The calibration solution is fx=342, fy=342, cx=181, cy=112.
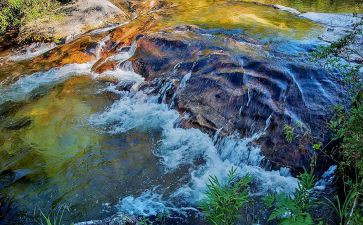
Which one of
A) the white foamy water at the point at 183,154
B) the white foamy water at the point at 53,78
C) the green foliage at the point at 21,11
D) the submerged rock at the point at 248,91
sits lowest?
the white foamy water at the point at 183,154

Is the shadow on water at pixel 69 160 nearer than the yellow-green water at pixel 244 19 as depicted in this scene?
Yes

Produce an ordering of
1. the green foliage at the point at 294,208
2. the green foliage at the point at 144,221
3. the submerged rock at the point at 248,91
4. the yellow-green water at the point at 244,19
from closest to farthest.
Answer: the green foliage at the point at 294,208 < the green foliage at the point at 144,221 < the submerged rock at the point at 248,91 < the yellow-green water at the point at 244,19

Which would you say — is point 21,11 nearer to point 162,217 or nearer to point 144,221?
point 162,217

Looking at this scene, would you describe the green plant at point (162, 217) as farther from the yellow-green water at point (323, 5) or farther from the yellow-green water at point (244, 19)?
the yellow-green water at point (323, 5)

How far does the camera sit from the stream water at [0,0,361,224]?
5.72m

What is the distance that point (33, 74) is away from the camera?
35.1 ft

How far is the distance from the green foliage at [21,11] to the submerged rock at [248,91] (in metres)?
6.20

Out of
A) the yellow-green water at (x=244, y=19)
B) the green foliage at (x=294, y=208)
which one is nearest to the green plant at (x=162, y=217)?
the green foliage at (x=294, y=208)

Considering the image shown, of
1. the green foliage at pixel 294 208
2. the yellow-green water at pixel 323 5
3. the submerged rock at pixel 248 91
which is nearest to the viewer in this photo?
the green foliage at pixel 294 208

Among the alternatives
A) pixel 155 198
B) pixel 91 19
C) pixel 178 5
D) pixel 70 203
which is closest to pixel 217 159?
pixel 155 198

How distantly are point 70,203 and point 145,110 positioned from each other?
3.27 meters

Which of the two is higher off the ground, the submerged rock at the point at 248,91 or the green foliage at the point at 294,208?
the green foliage at the point at 294,208

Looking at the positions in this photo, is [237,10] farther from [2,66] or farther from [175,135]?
[2,66]

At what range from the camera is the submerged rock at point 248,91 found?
6461 millimetres
